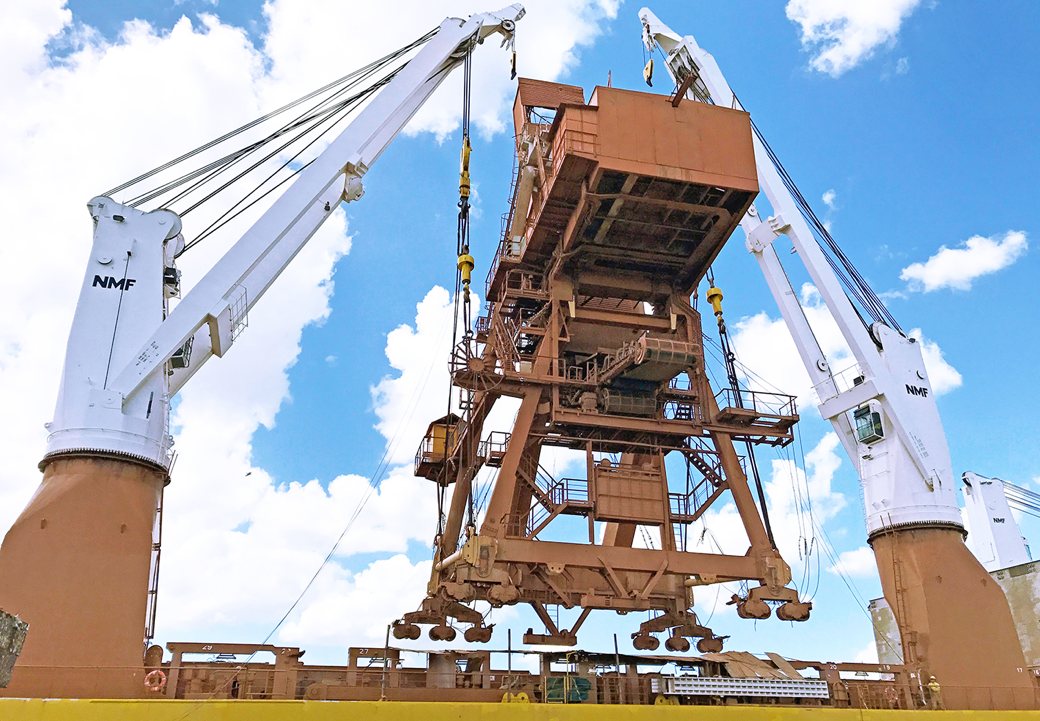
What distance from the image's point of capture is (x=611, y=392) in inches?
947

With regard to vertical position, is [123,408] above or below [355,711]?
above

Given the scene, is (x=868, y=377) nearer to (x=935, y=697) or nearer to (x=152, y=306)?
(x=935, y=697)

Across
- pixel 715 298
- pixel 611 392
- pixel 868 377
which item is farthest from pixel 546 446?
pixel 868 377

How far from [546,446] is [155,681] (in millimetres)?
12133

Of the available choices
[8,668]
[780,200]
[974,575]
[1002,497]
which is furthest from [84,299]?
[1002,497]

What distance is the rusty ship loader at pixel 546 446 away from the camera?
17766 millimetres

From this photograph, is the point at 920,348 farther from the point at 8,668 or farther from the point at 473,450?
the point at 8,668

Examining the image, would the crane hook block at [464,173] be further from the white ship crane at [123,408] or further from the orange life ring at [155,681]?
the orange life ring at [155,681]

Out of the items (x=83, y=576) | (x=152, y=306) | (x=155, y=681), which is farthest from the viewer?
(x=152, y=306)

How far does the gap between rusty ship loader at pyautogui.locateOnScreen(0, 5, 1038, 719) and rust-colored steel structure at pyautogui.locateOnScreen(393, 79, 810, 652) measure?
0.25 ft

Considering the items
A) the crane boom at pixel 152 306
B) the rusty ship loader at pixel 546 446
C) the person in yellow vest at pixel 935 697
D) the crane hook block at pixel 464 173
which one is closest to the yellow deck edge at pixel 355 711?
the rusty ship loader at pixel 546 446

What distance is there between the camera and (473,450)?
24.2 m

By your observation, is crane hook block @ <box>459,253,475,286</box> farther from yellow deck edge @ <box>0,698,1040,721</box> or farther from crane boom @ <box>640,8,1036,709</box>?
yellow deck edge @ <box>0,698,1040,721</box>

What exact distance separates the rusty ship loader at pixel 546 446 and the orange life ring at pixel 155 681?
0.06 m
